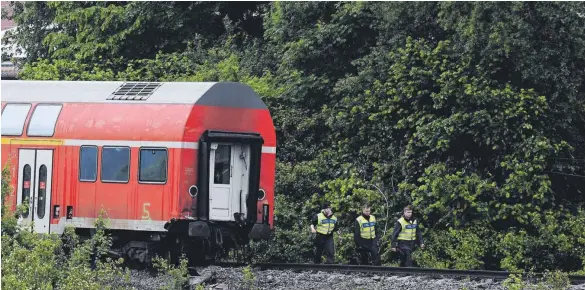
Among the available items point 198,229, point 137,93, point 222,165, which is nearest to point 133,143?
point 137,93

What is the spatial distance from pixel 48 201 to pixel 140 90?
88.3 inches

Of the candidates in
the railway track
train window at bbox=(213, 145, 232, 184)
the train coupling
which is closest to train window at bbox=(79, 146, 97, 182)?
the train coupling

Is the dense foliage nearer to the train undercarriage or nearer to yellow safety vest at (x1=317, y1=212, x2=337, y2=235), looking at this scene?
yellow safety vest at (x1=317, y1=212, x2=337, y2=235)

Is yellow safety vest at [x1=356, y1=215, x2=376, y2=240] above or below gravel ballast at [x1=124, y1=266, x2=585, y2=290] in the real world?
above

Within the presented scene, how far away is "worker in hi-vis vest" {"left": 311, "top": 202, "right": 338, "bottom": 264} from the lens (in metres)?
18.0

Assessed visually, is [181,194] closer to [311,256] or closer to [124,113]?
[124,113]

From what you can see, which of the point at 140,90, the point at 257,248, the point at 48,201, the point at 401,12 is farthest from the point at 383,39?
the point at 48,201

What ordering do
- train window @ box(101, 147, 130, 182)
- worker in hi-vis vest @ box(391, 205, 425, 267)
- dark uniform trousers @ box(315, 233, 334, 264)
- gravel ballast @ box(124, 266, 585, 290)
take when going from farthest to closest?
1. dark uniform trousers @ box(315, 233, 334, 264)
2. worker in hi-vis vest @ box(391, 205, 425, 267)
3. train window @ box(101, 147, 130, 182)
4. gravel ballast @ box(124, 266, 585, 290)

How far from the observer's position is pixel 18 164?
1681cm

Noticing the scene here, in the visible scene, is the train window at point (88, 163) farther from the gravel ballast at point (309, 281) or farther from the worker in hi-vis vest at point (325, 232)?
the worker in hi-vis vest at point (325, 232)

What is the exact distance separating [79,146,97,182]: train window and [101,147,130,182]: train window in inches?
6.3

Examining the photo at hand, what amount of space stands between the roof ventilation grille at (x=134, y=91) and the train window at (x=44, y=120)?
0.90 metres

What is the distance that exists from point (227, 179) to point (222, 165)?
23 centimetres

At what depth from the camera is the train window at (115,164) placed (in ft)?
53.1
